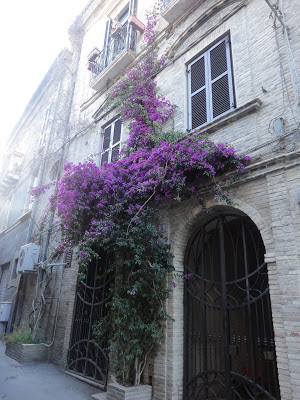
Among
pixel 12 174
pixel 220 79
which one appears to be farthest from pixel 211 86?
pixel 12 174

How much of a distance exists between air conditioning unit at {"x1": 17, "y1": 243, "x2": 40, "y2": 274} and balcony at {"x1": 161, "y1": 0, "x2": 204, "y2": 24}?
7728 millimetres

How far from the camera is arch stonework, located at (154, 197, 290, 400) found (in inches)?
152

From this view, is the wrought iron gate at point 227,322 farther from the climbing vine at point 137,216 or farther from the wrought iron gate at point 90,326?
the wrought iron gate at point 90,326

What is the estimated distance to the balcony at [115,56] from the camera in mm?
8867

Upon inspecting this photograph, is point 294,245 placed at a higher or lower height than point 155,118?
lower

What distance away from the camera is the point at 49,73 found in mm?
14609

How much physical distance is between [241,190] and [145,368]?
11.4ft

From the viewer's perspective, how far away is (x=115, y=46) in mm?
9625

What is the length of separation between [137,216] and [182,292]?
1.59m

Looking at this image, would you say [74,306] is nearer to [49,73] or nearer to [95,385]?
[95,385]

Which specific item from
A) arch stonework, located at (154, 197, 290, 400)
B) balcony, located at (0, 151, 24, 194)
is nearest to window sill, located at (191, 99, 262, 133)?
arch stonework, located at (154, 197, 290, 400)

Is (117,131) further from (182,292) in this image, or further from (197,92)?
(182,292)

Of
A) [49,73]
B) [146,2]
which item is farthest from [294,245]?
[49,73]

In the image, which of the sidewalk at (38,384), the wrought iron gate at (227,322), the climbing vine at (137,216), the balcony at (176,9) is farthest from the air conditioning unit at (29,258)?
the balcony at (176,9)
